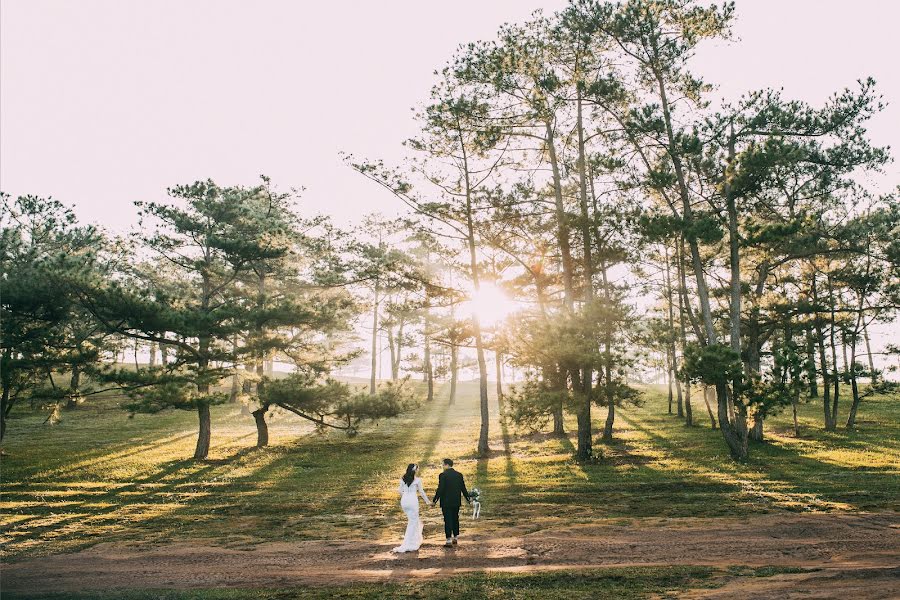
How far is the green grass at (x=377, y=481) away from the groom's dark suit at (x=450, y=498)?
0.98m

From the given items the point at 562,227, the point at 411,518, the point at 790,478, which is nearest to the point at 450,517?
the point at 411,518

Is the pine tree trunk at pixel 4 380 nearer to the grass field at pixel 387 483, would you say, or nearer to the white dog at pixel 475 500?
the grass field at pixel 387 483

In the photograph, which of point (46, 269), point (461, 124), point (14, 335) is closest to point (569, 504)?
point (461, 124)

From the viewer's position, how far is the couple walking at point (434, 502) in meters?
11.0

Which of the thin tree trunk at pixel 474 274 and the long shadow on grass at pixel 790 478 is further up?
the thin tree trunk at pixel 474 274

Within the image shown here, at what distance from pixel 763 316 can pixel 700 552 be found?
48.1 ft

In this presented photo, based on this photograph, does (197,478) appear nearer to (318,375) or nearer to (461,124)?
(318,375)

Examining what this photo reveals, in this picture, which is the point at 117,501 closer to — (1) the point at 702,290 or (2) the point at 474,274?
(2) the point at 474,274

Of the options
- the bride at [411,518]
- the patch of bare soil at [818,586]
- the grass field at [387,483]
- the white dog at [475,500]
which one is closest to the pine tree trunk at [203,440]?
the grass field at [387,483]

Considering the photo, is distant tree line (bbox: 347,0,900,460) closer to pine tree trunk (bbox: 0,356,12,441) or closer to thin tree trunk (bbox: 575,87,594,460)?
thin tree trunk (bbox: 575,87,594,460)

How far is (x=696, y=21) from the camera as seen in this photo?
18.6 meters

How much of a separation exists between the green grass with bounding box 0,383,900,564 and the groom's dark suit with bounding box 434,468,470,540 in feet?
3.21

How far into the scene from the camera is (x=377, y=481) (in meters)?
19.5

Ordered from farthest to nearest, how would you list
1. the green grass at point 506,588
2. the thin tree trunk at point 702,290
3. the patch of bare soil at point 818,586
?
the thin tree trunk at point 702,290
the green grass at point 506,588
the patch of bare soil at point 818,586
